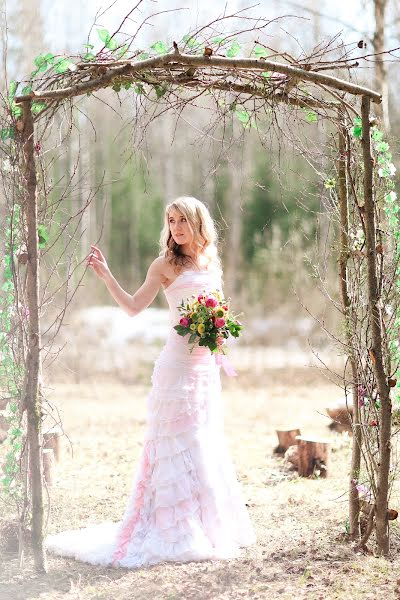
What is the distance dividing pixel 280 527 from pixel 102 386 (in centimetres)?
785

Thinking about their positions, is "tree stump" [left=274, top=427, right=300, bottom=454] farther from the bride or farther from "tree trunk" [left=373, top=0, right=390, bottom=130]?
"tree trunk" [left=373, top=0, right=390, bottom=130]

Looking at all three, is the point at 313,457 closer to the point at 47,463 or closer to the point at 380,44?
the point at 47,463

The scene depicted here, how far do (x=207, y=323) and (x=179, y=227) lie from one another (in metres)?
0.60

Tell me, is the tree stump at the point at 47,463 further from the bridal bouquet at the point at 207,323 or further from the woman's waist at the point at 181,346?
the bridal bouquet at the point at 207,323

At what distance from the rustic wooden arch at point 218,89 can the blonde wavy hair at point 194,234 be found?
25.8 inches

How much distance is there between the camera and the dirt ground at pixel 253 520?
13.6 ft

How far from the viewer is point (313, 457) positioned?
22.7 ft

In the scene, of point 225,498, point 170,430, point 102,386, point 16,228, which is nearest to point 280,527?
point 225,498

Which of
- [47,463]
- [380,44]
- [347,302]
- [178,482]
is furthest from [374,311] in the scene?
[380,44]

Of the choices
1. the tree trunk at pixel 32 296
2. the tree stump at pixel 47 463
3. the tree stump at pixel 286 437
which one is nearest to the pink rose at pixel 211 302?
the tree trunk at pixel 32 296

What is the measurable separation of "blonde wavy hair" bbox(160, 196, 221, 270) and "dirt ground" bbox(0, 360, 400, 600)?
113 centimetres

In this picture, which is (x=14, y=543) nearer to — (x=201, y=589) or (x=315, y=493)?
(x=201, y=589)

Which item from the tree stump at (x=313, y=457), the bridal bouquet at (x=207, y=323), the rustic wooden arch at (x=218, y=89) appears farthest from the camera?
the tree stump at (x=313, y=457)

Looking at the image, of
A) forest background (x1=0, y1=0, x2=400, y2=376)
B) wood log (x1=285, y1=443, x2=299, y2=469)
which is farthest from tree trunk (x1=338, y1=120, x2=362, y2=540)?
forest background (x1=0, y1=0, x2=400, y2=376)
